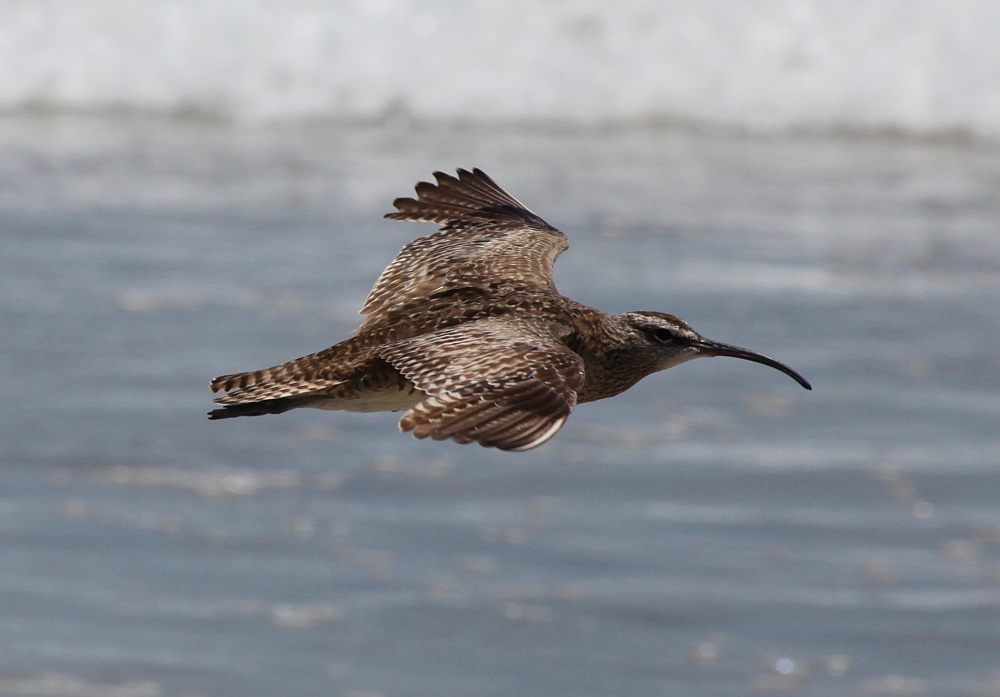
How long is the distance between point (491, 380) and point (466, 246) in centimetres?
203

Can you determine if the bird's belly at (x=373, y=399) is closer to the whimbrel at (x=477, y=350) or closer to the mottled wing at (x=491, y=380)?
the whimbrel at (x=477, y=350)

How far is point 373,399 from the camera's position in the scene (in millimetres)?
5941

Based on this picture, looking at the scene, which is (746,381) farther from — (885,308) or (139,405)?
(139,405)

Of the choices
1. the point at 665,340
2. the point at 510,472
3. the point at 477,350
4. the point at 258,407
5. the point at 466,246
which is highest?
the point at 466,246

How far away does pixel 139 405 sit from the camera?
1288 centimetres

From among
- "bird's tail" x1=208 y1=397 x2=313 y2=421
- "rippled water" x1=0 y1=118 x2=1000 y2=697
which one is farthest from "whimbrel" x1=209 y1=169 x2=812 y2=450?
"rippled water" x1=0 y1=118 x2=1000 y2=697

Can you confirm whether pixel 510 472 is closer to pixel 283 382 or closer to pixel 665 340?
pixel 665 340

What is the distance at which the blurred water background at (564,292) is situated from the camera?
405 inches

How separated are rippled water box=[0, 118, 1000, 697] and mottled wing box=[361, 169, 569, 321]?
3.13 meters

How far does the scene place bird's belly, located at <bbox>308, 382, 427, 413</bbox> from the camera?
5.87 metres

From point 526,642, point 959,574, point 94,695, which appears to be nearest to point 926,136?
point 959,574

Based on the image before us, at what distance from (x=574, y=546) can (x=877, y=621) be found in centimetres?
187

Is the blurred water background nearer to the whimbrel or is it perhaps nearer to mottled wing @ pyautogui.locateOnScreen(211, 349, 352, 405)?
the whimbrel

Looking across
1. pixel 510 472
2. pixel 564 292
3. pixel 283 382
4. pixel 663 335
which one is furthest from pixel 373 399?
pixel 564 292
